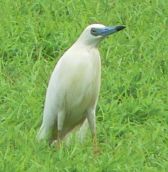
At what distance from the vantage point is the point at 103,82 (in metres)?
7.84

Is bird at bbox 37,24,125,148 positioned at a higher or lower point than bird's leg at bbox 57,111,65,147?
higher

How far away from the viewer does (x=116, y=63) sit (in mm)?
8305

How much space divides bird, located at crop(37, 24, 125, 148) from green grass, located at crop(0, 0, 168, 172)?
176mm

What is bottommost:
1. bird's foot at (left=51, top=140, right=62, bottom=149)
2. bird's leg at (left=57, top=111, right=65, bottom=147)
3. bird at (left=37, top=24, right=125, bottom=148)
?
bird's foot at (left=51, top=140, right=62, bottom=149)

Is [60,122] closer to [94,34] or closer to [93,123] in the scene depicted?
[93,123]

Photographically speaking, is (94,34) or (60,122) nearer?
(94,34)

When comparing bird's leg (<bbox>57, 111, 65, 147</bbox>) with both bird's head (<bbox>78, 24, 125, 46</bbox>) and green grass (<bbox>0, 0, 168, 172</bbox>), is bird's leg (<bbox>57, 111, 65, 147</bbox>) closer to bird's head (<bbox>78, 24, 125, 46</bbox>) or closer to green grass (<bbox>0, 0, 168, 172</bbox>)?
green grass (<bbox>0, 0, 168, 172</bbox>)

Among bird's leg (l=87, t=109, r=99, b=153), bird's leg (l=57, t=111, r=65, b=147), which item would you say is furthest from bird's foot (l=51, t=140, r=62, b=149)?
bird's leg (l=87, t=109, r=99, b=153)

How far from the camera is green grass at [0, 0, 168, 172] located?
6453 millimetres

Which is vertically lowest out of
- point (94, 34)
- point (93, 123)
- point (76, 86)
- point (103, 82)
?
point (103, 82)

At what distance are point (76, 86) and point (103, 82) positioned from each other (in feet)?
4.88

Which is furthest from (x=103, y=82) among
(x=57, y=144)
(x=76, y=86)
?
(x=76, y=86)

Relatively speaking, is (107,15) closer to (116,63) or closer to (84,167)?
(116,63)

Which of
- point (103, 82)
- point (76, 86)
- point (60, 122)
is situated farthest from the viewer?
point (103, 82)
